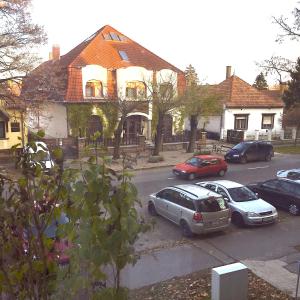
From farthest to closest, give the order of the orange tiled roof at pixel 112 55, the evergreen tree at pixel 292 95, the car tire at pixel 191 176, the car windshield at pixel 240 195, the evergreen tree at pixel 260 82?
the evergreen tree at pixel 260 82
the orange tiled roof at pixel 112 55
the evergreen tree at pixel 292 95
the car tire at pixel 191 176
the car windshield at pixel 240 195

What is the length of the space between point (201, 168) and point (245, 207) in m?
8.82

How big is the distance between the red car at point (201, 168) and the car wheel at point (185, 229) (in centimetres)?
947

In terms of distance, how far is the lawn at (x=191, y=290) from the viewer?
9.51 meters

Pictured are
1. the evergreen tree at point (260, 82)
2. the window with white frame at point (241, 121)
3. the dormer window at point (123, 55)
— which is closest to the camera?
the dormer window at point (123, 55)

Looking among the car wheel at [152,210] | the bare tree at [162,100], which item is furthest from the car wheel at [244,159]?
the car wheel at [152,210]

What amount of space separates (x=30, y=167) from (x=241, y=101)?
130 ft

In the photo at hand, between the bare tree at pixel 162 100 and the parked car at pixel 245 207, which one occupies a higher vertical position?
the bare tree at pixel 162 100

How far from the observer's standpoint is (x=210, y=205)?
13.9 meters

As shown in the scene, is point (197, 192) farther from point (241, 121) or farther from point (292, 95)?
point (241, 121)

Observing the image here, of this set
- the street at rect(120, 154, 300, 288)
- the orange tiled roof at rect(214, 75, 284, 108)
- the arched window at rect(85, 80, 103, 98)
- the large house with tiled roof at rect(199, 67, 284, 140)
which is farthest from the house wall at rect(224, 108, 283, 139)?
the street at rect(120, 154, 300, 288)

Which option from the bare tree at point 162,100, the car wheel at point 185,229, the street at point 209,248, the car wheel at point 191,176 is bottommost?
the street at point 209,248

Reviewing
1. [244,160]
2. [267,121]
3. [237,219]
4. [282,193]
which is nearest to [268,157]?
[244,160]

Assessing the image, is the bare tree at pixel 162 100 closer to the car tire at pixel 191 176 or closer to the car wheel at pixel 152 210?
the car tire at pixel 191 176

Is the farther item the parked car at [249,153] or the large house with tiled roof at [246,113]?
the large house with tiled roof at [246,113]
